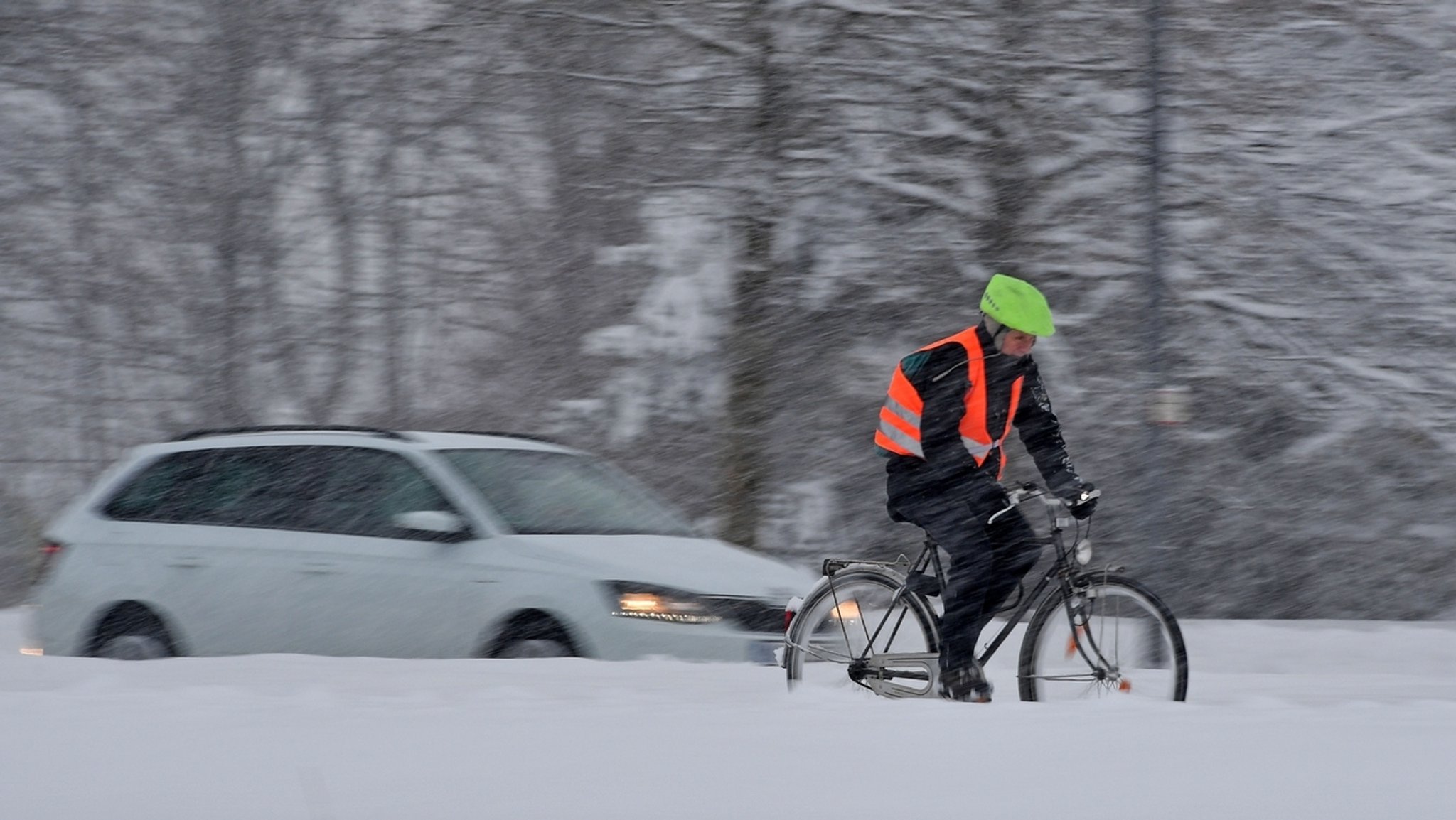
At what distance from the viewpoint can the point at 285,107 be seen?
579 inches

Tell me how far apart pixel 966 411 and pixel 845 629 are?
0.95 metres

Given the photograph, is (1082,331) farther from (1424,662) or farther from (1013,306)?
(1013,306)

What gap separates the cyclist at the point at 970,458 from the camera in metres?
5.76

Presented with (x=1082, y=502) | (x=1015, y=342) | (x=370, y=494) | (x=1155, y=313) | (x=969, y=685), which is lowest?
(x=969, y=685)

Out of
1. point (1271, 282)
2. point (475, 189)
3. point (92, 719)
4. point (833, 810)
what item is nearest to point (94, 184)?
point (475, 189)

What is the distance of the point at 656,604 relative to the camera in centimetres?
720

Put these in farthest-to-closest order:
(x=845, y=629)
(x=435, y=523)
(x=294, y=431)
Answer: (x=294, y=431) < (x=435, y=523) < (x=845, y=629)

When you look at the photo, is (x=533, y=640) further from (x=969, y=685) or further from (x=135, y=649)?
(x=969, y=685)

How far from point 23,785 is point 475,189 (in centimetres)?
1052

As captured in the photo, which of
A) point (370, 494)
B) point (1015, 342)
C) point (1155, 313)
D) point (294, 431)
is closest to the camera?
point (1015, 342)

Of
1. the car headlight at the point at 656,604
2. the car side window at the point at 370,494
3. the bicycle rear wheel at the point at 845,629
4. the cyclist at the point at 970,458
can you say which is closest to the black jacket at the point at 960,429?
the cyclist at the point at 970,458

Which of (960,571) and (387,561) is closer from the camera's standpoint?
(960,571)

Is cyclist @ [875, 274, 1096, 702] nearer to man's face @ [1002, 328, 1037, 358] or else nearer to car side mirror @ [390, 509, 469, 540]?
man's face @ [1002, 328, 1037, 358]

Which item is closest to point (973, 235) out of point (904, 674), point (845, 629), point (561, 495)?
point (561, 495)
